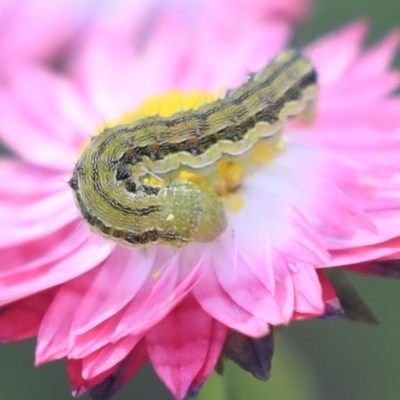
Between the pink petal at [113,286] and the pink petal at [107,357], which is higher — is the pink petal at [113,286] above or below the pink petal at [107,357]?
above

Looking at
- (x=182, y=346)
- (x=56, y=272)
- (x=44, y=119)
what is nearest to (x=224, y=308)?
(x=182, y=346)

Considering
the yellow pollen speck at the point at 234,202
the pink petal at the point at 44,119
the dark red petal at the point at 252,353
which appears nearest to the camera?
the dark red petal at the point at 252,353

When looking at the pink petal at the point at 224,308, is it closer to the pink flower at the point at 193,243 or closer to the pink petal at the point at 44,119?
the pink flower at the point at 193,243

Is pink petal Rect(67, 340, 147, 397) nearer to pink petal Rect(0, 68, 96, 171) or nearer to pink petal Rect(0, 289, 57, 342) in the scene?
pink petal Rect(0, 289, 57, 342)

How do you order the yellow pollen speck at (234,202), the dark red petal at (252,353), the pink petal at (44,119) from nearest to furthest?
1. the dark red petal at (252,353)
2. the yellow pollen speck at (234,202)
3. the pink petal at (44,119)

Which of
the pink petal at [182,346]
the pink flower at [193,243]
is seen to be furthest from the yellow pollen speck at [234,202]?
the pink petal at [182,346]

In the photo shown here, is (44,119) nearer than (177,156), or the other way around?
(177,156)

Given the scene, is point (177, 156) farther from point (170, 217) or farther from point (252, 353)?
point (252, 353)

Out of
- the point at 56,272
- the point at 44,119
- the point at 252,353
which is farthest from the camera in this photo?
the point at 44,119
